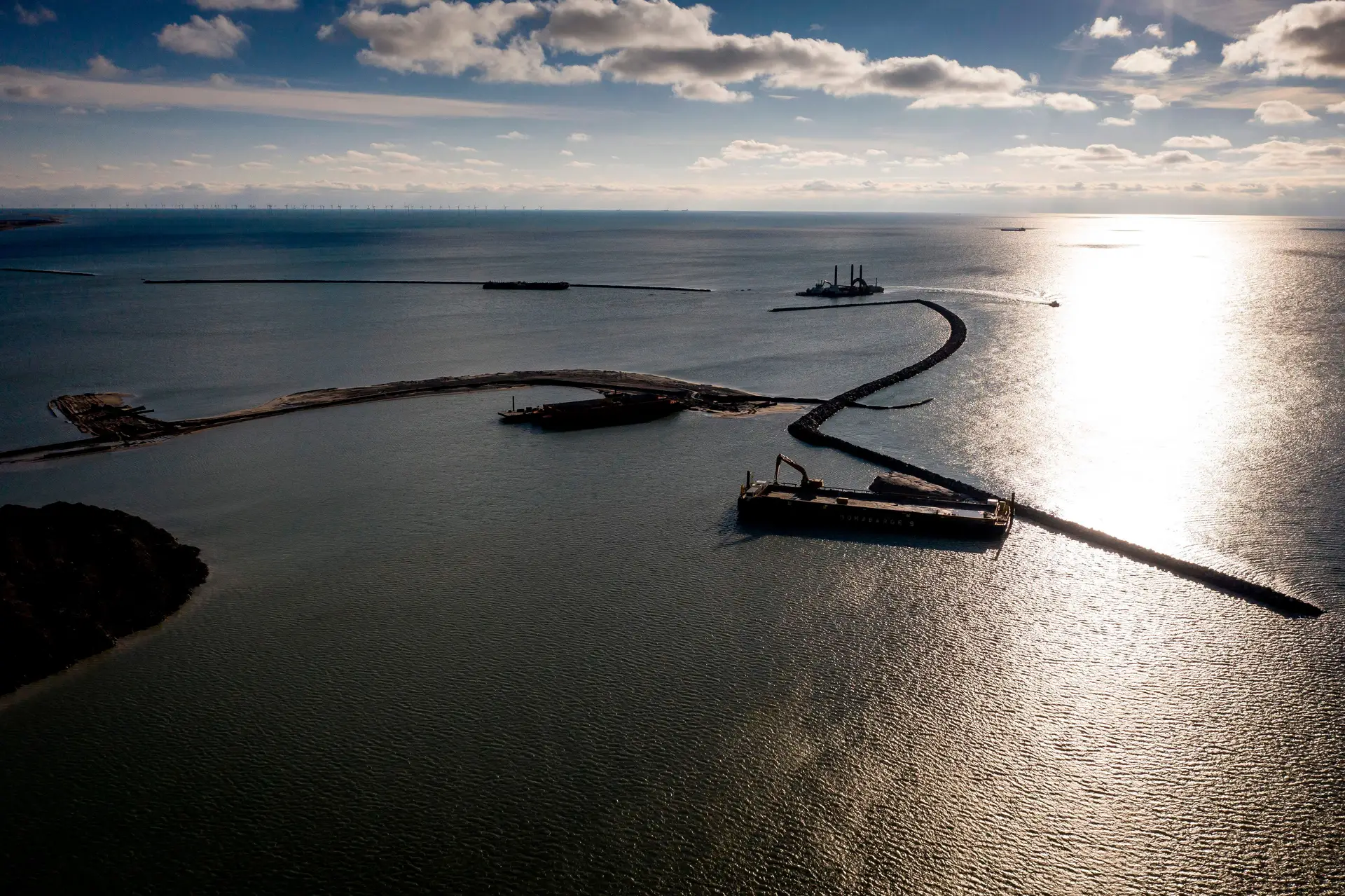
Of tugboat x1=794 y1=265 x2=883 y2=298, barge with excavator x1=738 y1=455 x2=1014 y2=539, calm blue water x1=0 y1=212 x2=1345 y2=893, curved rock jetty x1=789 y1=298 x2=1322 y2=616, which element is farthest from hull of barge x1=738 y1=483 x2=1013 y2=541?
tugboat x1=794 y1=265 x2=883 y2=298

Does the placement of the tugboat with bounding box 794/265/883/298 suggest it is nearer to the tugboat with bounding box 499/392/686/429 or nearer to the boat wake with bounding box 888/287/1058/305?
the boat wake with bounding box 888/287/1058/305

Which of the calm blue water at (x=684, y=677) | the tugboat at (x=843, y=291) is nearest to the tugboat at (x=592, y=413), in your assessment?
the calm blue water at (x=684, y=677)

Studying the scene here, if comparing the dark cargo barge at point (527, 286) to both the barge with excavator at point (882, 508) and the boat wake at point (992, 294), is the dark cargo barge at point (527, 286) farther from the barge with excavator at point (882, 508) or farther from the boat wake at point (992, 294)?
the barge with excavator at point (882, 508)

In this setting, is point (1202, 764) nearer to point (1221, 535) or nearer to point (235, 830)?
point (1221, 535)

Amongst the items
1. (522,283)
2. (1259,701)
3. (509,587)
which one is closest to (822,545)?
(509,587)

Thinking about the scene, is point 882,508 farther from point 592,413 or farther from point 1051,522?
point 592,413

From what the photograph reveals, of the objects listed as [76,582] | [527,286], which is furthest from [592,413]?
[527,286]
